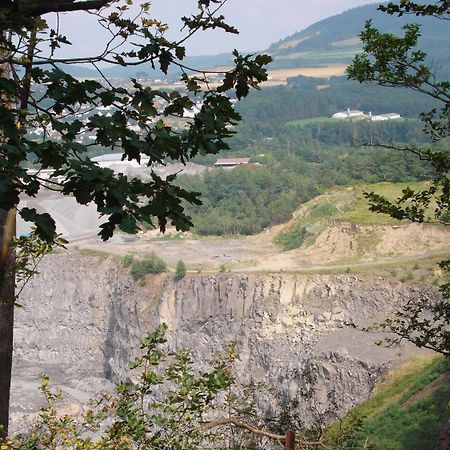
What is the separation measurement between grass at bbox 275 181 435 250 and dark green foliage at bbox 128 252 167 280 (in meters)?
10.0

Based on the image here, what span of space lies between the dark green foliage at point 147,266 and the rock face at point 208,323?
Result: 2.13 ft

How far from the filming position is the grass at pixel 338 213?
4888 centimetres

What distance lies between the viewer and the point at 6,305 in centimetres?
586

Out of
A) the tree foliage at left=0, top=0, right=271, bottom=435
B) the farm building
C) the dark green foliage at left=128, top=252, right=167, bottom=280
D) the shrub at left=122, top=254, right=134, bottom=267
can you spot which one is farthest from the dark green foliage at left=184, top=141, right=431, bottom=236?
the tree foliage at left=0, top=0, right=271, bottom=435

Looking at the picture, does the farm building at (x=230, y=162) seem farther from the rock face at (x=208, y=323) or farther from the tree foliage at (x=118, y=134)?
the tree foliage at (x=118, y=134)

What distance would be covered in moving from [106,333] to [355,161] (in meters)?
30.5

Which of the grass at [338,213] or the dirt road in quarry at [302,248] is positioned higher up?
the grass at [338,213]

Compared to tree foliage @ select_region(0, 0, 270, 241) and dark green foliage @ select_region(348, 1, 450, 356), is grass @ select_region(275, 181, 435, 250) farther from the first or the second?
tree foliage @ select_region(0, 0, 270, 241)

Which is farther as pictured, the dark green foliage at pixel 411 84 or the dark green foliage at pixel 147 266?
the dark green foliage at pixel 147 266

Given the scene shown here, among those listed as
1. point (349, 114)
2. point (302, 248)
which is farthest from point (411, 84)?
point (349, 114)

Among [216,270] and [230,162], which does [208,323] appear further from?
[230,162]

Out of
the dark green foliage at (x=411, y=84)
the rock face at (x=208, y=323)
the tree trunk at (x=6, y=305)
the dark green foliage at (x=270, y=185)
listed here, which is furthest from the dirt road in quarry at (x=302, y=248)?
the tree trunk at (x=6, y=305)

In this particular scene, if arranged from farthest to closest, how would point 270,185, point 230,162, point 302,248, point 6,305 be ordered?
point 230,162 → point 270,185 → point 302,248 → point 6,305

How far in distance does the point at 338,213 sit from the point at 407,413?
33.2 metres
